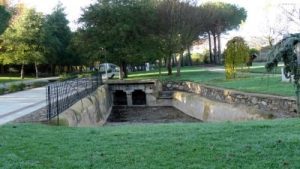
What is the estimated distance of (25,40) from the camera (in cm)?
4806

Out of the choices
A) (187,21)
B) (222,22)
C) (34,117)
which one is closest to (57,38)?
(187,21)

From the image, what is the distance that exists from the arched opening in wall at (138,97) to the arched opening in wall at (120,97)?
81 cm

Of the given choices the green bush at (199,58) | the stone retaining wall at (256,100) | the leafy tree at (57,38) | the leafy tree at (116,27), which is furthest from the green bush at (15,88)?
the green bush at (199,58)

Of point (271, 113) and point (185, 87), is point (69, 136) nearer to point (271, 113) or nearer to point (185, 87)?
point (271, 113)

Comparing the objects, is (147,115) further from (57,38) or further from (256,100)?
(57,38)

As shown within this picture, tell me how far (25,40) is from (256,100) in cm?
3654

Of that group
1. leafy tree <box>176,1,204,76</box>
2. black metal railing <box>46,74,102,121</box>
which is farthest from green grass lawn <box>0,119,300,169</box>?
leafy tree <box>176,1,204,76</box>

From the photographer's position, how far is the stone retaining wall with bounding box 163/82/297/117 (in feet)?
45.5

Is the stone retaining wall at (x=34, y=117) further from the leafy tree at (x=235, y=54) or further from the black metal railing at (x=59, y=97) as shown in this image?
the leafy tree at (x=235, y=54)

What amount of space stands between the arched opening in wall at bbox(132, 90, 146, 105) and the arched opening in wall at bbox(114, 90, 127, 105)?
2.65 feet

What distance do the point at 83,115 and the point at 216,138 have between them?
37.7ft

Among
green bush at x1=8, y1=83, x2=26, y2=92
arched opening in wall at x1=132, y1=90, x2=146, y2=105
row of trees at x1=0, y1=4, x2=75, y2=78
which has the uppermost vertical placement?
row of trees at x1=0, y1=4, x2=75, y2=78

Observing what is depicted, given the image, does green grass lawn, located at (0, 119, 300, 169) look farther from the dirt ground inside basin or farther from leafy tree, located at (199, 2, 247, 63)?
leafy tree, located at (199, 2, 247, 63)

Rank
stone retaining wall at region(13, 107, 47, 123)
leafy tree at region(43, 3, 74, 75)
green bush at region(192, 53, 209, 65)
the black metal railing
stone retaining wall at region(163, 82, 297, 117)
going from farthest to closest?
1. green bush at region(192, 53, 209, 65)
2. leafy tree at region(43, 3, 74, 75)
3. stone retaining wall at region(163, 82, 297, 117)
4. the black metal railing
5. stone retaining wall at region(13, 107, 47, 123)
